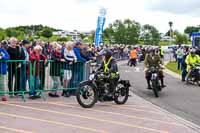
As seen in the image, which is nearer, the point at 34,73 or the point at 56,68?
the point at 34,73

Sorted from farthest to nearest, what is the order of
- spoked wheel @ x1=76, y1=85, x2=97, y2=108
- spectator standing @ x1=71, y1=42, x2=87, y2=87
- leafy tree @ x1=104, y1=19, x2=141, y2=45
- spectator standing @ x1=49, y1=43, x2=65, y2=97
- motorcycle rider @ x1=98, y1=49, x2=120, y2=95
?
1. leafy tree @ x1=104, y1=19, x2=141, y2=45
2. spectator standing @ x1=71, y1=42, x2=87, y2=87
3. spectator standing @ x1=49, y1=43, x2=65, y2=97
4. motorcycle rider @ x1=98, y1=49, x2=120, y2=95
5. spoked wheel @ x1=76, y1=85, x2=97, y2=108

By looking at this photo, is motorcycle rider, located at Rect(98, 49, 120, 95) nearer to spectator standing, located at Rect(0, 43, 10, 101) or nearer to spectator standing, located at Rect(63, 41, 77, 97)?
spectator standing, located at Rect(63, 41, 77, 97)

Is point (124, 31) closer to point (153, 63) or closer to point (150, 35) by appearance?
point (150, 35)

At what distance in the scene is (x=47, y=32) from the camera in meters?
62.0

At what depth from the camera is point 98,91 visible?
12609 millimetres

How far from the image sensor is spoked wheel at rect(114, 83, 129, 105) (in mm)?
13145

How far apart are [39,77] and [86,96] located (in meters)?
1.99

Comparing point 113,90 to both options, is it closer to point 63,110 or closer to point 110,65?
point 110,65

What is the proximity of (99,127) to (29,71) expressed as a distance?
424 cm

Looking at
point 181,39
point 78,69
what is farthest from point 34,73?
point 181,39

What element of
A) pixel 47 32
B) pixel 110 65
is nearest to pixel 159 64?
pixel 110 65

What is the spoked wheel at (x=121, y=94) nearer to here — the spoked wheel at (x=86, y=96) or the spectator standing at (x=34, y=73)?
the spoked wheel at (x=86, y=96)

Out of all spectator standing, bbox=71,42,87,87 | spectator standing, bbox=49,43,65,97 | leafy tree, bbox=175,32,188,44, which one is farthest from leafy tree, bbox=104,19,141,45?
spectator standing, bbox=49,43,65,97

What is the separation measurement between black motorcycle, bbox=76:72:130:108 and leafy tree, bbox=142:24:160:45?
7063 centimetres
